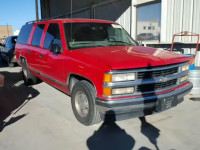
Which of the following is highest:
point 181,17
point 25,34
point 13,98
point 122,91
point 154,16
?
point 154,16

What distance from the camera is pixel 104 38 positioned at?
4.51 meters

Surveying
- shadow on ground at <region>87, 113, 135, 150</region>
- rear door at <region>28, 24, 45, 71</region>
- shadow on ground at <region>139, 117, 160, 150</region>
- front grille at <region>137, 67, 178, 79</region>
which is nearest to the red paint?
front grille at <region>137, 67, 178, 79</region>

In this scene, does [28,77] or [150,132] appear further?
[28,77]

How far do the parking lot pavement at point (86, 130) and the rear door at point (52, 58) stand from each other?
71cm

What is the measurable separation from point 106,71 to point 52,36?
2209 millimetres

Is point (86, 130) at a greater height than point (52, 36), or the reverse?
point (52, 36)

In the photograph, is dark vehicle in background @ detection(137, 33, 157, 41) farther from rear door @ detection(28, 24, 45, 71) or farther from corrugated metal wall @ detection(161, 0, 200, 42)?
rear door @ detection(28, 24, 45, 71)

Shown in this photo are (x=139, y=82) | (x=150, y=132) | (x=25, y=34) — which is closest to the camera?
(x=139, y=82)

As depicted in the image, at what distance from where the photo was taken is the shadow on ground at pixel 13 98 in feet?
13.3

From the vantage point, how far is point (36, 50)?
5.34 metres

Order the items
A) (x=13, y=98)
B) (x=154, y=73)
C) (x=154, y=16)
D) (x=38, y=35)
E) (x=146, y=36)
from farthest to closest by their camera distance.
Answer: (x=146, y=36)
(x=154, y=16)
(x=38, y=35)
(x=13, y=98)
(x=154, y=73)

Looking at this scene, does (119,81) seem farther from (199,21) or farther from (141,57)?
(199,21)

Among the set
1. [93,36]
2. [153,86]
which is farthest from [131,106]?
[93,36]

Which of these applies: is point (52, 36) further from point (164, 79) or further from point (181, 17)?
point (181, 17)
